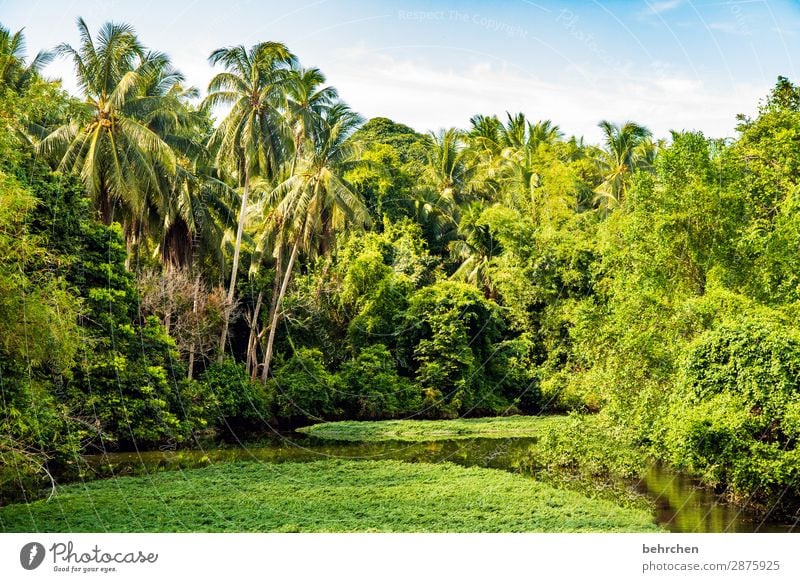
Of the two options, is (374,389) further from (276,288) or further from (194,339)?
(194,339)

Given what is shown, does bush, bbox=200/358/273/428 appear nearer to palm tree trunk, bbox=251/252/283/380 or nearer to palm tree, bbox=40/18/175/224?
palm tree trunk, bbox=251/252/283/380

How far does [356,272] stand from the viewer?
2416 centimetres

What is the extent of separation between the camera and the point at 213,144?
20859 mm

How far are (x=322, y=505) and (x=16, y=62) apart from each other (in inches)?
412

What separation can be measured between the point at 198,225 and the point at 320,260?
4.33 meters

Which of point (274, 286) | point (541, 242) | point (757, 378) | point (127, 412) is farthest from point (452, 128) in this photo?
point (757, 378)

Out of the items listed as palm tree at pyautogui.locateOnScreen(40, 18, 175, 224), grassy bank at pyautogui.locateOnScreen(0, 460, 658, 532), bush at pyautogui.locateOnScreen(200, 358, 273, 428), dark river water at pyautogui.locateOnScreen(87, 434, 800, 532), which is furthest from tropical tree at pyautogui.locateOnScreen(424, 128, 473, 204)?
grassy bank at pyautogui.locateOnScreen(0, 460, 658, 532)

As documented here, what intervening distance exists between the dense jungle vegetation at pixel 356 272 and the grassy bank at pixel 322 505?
0.92 metres

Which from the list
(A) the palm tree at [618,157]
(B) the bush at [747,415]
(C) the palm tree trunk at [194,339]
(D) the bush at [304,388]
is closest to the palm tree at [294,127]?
(D) the bush at [304,388]

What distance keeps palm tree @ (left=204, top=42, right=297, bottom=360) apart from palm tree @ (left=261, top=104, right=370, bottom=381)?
1.71 metres

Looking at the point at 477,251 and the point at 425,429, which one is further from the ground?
the point at 477,251

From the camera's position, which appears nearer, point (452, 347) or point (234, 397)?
point (234, 397)

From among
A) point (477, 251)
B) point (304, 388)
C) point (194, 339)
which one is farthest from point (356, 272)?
point (194, 339)

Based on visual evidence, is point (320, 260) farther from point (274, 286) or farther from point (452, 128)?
point (452, 128)
